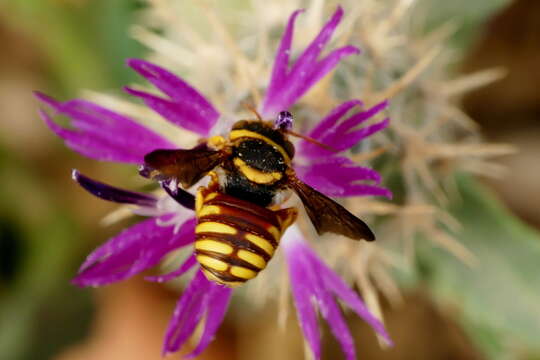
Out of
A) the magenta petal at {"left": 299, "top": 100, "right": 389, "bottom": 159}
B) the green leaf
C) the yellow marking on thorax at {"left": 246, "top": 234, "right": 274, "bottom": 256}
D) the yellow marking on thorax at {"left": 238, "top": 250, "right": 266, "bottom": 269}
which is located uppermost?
the green leaf

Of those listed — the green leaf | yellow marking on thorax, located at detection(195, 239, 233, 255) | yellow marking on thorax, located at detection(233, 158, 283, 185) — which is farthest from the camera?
the green leaf

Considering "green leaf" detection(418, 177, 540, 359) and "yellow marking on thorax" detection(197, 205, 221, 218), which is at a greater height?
"green leaf" detection(418, 177, 540, 359)

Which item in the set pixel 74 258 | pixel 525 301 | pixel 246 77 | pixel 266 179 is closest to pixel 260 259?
pixel 266 179

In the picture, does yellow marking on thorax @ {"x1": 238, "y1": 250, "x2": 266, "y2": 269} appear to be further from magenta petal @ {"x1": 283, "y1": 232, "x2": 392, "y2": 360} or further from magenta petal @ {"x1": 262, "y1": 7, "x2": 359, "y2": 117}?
magenta petal @ {"x1": 262, "y1": 7, "x2": 359, "y2": 117}

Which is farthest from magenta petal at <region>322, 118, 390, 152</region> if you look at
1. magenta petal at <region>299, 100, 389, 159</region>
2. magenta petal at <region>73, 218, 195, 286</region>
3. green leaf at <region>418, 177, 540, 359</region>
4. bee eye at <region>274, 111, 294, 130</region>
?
green leaf at <region>418, 177, 540, 359</region>

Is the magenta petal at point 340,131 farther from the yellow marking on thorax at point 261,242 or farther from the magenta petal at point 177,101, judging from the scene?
the yellow marking on thorax at point 261,242

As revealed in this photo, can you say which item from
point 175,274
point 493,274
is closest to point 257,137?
point 175,274

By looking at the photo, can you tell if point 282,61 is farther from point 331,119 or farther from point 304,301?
point 304,301
